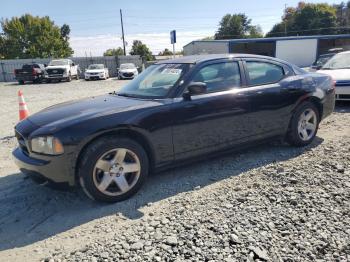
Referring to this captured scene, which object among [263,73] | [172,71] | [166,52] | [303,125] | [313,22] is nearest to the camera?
[172,71]

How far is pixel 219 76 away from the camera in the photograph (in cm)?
448

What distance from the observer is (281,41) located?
1455 inches

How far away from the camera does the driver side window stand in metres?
4.33

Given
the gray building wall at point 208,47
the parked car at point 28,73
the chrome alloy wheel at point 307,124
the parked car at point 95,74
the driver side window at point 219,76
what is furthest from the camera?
the gray building wall at point 208,47

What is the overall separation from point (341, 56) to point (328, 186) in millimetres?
7522

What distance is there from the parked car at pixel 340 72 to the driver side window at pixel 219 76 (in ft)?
15.5

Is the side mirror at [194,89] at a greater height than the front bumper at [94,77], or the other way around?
the side mirror at [194,89]

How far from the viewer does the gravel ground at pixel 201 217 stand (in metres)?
2.75

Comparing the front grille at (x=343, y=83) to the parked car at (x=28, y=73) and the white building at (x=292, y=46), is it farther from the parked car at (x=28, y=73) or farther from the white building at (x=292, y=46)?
the white building at (x=292, y=46)

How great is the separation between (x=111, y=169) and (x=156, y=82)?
1441mm

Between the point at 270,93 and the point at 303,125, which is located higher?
the point at 270,93

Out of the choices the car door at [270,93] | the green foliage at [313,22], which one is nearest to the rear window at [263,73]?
the car door at [270,93]

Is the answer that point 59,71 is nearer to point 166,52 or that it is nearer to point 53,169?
point 53,169

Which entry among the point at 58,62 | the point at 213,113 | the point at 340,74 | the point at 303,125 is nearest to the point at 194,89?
the point at 213,113
